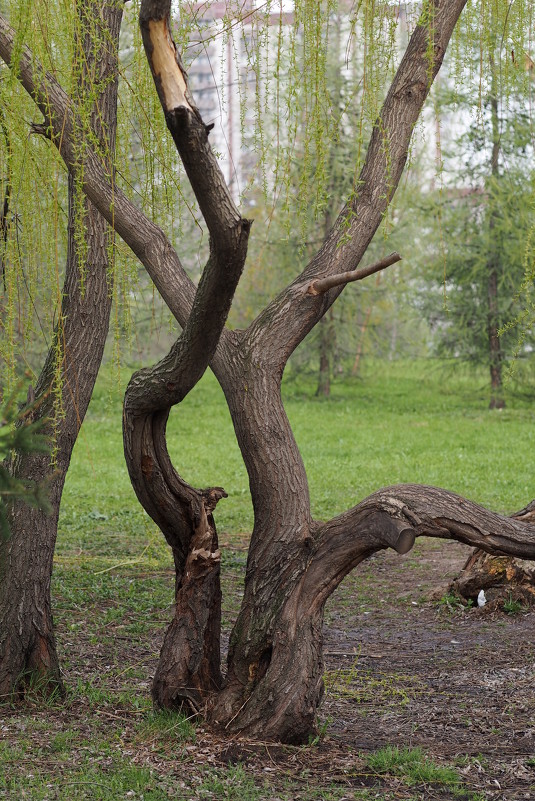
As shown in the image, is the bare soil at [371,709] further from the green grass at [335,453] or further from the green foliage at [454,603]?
the green grass at [335,453]

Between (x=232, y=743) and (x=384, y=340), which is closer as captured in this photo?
(x=232, y=743)

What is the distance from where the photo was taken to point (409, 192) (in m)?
15.6

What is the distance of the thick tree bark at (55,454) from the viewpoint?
347 cm

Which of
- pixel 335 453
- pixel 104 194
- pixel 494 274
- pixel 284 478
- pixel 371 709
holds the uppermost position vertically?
pixel 494 274

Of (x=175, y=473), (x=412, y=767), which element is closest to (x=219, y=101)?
(x=175, y=473)

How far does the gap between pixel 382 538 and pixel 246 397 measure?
741 millimetres

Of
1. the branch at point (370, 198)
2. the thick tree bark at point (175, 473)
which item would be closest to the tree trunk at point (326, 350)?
the branch at point (370, 198)

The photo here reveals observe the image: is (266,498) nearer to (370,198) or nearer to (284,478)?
(284,478)

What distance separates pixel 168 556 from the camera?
21.3 ft

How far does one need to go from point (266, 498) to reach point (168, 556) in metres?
3.36

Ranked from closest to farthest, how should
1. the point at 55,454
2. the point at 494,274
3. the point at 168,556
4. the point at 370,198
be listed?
the point at 55,454, the point at 370,198, the point at 168,556, the point at 494,274

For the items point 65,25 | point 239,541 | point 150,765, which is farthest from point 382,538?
point 239,541

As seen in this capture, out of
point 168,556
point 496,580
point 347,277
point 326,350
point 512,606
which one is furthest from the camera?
point 326,350

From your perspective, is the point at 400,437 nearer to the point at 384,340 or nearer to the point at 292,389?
the point at 292,389
